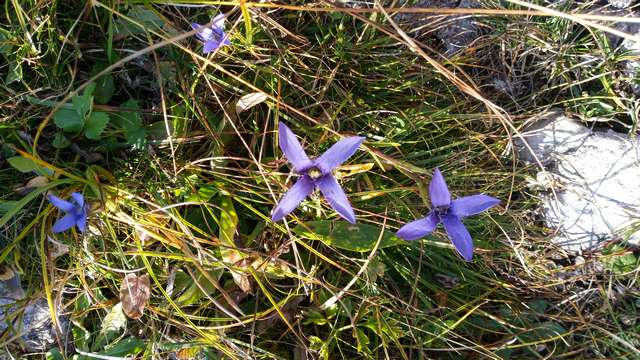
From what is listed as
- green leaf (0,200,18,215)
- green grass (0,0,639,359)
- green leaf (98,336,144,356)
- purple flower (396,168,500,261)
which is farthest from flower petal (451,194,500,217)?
green leaf (0,200,18,215)

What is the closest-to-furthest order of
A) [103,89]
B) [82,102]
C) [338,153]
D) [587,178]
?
[338,153] < [82,102] < [103,89] < [587,178]

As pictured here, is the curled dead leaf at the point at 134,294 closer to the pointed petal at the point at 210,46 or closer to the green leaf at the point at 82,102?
the green leaf at the point at 82,102

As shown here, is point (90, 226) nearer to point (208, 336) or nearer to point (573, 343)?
point (208, 336)

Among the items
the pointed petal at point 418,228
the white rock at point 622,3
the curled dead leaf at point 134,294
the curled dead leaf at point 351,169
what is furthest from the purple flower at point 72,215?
the white rock at point 622,3

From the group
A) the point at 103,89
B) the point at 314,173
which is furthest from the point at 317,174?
the point at 103,89

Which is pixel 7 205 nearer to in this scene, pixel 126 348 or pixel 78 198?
pixel 78 198

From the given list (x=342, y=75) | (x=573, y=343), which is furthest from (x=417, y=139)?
(x=573, y=343)
